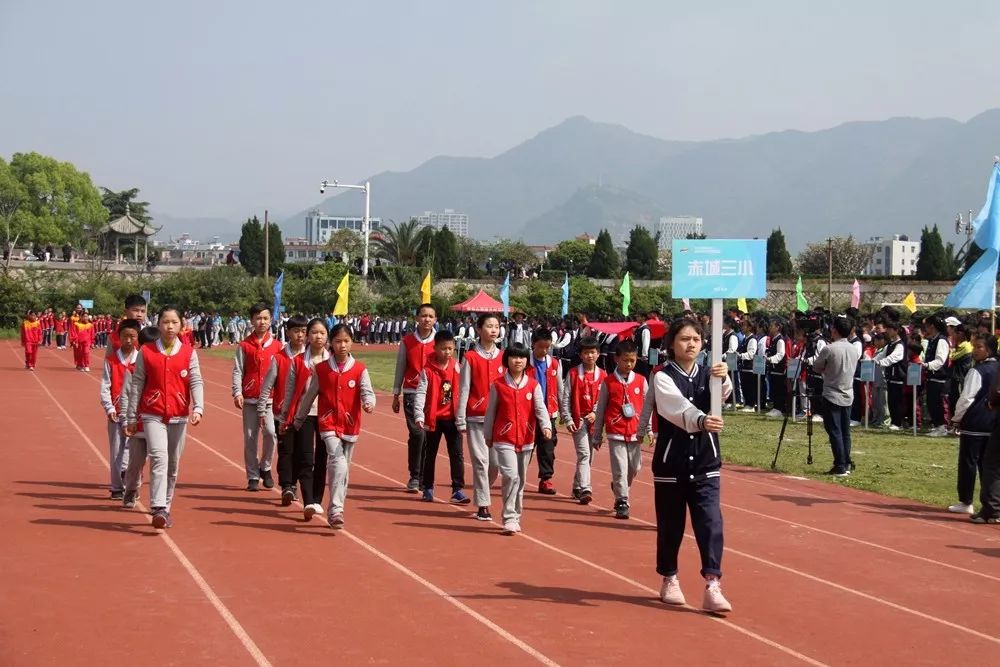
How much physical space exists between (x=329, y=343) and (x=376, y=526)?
174cm

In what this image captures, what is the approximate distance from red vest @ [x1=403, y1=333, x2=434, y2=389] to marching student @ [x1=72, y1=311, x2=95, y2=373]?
78.6ft

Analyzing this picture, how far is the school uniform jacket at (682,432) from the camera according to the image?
7395mm

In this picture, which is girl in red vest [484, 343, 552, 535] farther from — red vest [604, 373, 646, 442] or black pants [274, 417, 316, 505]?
black pants [274, 417, 316, 505]

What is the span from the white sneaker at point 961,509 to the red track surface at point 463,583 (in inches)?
11.7

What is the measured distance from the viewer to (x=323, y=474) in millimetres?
10547

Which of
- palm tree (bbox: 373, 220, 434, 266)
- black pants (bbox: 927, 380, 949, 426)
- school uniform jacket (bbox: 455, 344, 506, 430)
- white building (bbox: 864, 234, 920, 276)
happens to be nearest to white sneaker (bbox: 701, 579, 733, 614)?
school uniform jacket (bbox: 455, 344, 506, 430)

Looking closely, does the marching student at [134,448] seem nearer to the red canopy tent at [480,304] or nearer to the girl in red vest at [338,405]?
the girl in red vest at [338,405]

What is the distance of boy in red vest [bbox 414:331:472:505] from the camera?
38.5ft

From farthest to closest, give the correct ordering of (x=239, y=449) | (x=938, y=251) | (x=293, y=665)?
(x=938, y=251), (x=239, y=449), (x=293, y=665)

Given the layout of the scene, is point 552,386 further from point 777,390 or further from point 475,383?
point 777,390

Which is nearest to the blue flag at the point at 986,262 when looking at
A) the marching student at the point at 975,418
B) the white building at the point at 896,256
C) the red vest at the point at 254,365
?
the marching student at the point at 975,418

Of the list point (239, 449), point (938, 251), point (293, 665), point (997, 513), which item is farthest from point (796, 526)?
point (938, 251)

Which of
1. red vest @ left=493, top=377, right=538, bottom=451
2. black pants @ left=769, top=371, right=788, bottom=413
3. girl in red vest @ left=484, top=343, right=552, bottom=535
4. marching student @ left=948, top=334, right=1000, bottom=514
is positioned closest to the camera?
girl in red vest @ left=484, top=343, right=552, bottom=535

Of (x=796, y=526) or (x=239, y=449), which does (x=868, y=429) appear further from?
(x=239, y=449)
